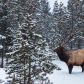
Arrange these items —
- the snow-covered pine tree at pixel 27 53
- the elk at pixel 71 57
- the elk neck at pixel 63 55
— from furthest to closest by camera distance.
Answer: the elk neck at pixel 63 55
the elk at pixel 71 57
the snow-covered pine tree at pixel 27 53

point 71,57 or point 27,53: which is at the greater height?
point 27,53

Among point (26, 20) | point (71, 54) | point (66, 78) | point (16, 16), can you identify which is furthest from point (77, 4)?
point (26, 20)

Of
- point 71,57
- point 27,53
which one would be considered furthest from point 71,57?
point 27,53

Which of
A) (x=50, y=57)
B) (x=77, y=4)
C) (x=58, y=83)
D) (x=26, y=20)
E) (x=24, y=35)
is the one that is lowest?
(x=58, y=83)

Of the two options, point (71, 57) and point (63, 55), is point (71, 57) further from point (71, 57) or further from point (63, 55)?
point (63, 55)

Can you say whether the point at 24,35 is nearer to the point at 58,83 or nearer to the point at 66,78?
the point at 58,83

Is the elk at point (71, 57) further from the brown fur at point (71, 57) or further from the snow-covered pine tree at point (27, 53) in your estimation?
the snow-covered pine tree at point (27, 53)

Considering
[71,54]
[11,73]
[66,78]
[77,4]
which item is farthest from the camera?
[77,4]

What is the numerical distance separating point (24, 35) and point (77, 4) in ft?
58.5

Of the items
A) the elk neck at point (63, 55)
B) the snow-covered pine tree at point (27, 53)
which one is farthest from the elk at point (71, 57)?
the snow-covered pine tree at point (27, 53)

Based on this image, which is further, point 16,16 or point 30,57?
point 16,16

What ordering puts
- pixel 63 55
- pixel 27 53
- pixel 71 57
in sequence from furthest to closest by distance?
pixel 63 55 → pixel 71 57 → pixel 27 53

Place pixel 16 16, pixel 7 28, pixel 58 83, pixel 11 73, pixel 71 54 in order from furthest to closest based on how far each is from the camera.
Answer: pixel 16 16 → pixel 7 28 → pixel 71 54 → pixel 58 83 → pixel 11 73

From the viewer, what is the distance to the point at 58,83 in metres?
8.30
